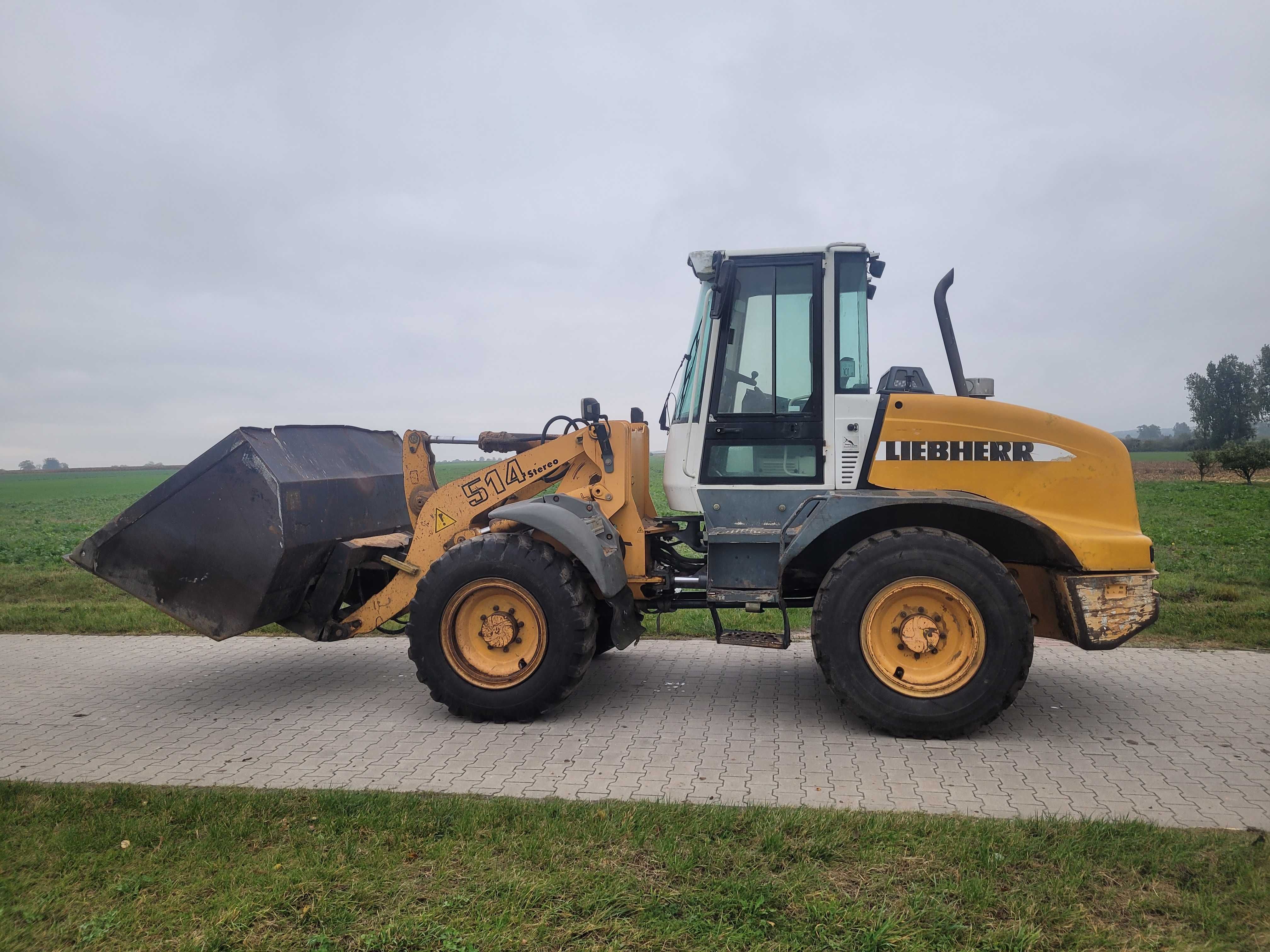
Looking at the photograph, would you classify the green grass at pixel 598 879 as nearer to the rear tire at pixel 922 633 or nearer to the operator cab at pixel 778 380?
the rear tire at pixel 922 633

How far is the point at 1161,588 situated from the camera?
9508 mm

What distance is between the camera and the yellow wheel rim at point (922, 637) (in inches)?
203

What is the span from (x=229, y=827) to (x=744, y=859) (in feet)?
7.82

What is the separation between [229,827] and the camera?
3.97m

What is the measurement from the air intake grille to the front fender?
5.14ft

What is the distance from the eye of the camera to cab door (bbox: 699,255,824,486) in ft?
18.3

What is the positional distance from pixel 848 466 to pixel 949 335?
4.13 feet

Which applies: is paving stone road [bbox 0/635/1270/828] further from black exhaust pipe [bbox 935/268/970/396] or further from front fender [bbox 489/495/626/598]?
black exhaust pipe [bbox 935/268/970/396]

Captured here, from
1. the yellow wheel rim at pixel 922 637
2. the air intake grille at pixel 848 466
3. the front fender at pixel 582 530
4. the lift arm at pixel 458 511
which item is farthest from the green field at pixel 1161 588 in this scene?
the yellow wheel rim at pixel 922 637

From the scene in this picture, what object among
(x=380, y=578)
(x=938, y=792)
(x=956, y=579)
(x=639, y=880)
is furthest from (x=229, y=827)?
(x=956, y=579)

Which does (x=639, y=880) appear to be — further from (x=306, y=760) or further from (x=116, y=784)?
(x=116, y=784)

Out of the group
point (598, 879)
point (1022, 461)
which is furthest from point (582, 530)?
point (1022, 461)

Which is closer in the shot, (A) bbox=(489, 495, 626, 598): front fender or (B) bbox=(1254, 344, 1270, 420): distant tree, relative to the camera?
(A) bbox=(489, 495, 626, 598): front fender

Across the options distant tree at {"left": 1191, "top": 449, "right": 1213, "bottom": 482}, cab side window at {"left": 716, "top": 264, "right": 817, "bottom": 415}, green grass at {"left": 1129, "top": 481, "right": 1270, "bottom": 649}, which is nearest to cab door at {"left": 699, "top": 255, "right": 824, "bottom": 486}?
cab side window at {"left": 716, "top": 264, "right": 817, "bottom": 415}
